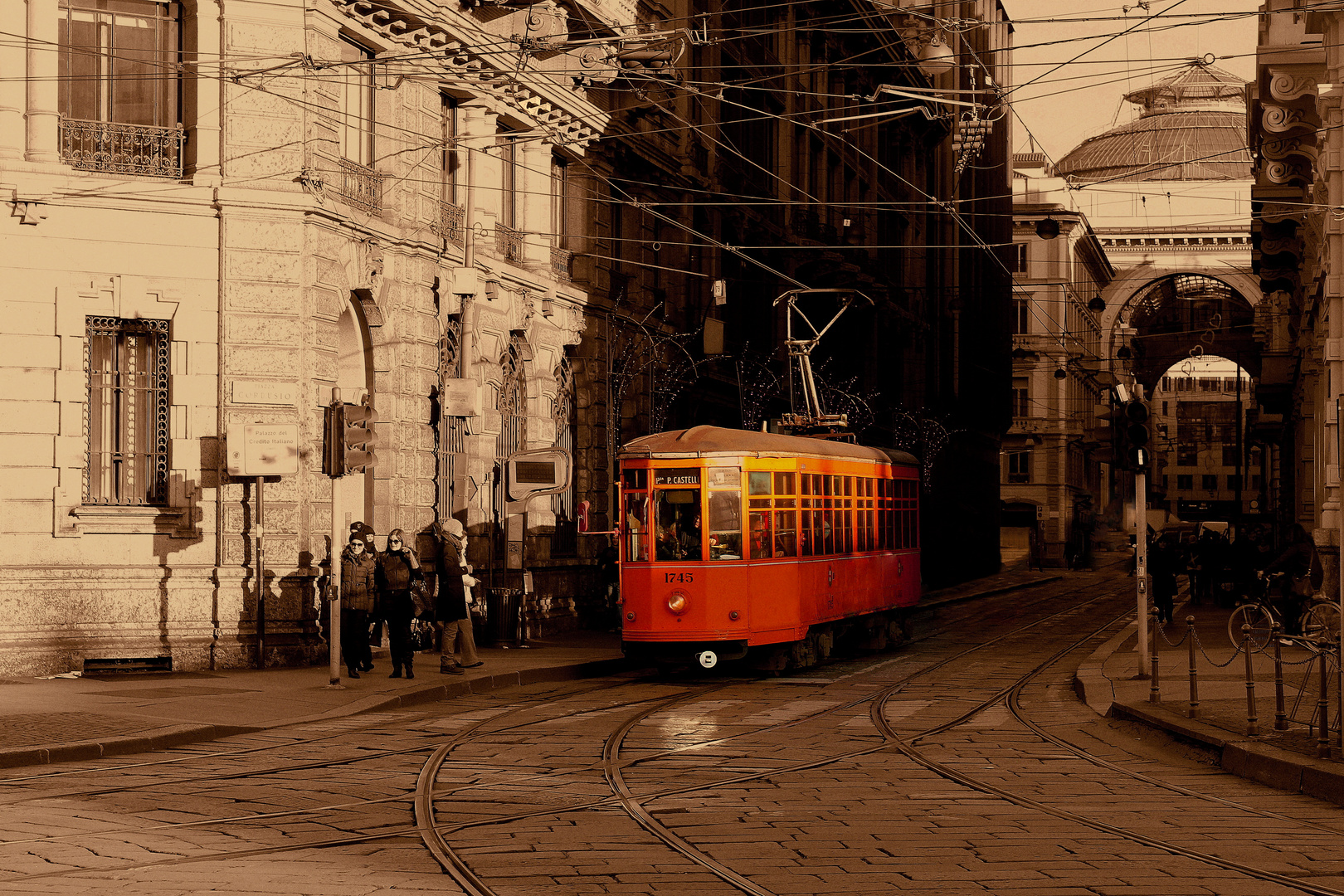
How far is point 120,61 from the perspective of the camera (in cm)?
2006

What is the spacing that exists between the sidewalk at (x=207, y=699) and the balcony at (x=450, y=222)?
5.90 meters

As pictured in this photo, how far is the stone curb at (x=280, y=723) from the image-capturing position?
41.0 feet

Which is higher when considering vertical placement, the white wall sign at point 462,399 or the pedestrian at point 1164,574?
the white wall sign at point 462,399

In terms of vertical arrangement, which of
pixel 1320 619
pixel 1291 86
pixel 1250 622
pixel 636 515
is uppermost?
pixel 1291 86

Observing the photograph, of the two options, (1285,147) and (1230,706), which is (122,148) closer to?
(1230,706)

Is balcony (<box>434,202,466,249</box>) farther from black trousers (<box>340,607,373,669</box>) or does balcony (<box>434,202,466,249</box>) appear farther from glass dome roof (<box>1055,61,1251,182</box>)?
glass dome roof (<box>1055,61,1251,182</box>)

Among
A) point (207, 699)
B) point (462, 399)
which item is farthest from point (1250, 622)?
point (207, 699)

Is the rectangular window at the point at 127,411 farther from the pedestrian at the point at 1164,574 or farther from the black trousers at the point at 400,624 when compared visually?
the pedestrian at the point at 1164,574

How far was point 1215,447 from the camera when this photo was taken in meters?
148

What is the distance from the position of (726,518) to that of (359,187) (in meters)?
6.90

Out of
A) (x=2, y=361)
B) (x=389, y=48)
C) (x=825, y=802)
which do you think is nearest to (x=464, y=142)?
(x=389, y=48)

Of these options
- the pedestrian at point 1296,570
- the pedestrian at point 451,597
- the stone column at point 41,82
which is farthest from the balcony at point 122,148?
the pedestrian at point 1296,570

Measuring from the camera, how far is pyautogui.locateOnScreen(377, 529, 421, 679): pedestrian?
61.8 feet

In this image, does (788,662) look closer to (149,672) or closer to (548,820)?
(149,672)
